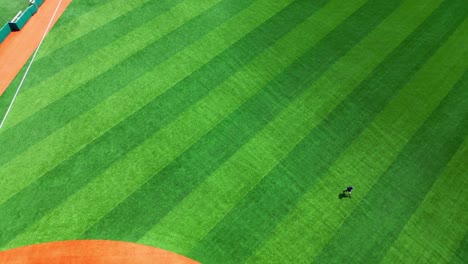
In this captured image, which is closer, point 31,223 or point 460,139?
point 31,223

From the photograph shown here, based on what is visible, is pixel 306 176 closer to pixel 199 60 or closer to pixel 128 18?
pixel 199 60

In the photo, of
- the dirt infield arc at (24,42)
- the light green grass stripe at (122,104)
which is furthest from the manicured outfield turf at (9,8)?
the light green grass stripe at (122,104)

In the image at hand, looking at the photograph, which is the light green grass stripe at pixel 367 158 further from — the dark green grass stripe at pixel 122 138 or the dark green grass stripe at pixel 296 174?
the dark green grass stripe at pixel 122 138

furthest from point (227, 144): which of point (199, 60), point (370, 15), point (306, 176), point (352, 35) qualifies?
point (370, 15)

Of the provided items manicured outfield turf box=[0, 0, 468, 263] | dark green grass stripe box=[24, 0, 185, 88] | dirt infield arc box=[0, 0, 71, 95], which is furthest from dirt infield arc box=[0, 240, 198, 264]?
dirt infield arc box=[0, 0, 71, 95]

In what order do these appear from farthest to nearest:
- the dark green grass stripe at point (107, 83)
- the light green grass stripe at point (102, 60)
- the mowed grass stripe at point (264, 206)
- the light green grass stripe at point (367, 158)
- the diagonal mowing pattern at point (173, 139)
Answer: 1. the light green grass stripe at point (102, 60)
2. the dark green grass stripe at point (107, 83)
3. the diagonal mowing pattern at point (173, 139)
4. the light green grass stripe at point (367, 158)
5. the mowed grass stripe at point (264, 206)

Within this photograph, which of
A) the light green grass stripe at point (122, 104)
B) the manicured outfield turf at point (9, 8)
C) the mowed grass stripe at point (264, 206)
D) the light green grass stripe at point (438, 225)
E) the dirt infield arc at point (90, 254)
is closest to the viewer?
the dirt infield arc at point (90, 254)

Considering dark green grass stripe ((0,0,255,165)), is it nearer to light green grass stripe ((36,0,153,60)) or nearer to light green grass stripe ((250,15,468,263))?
light green grass stripe ((36,0,153,60))
